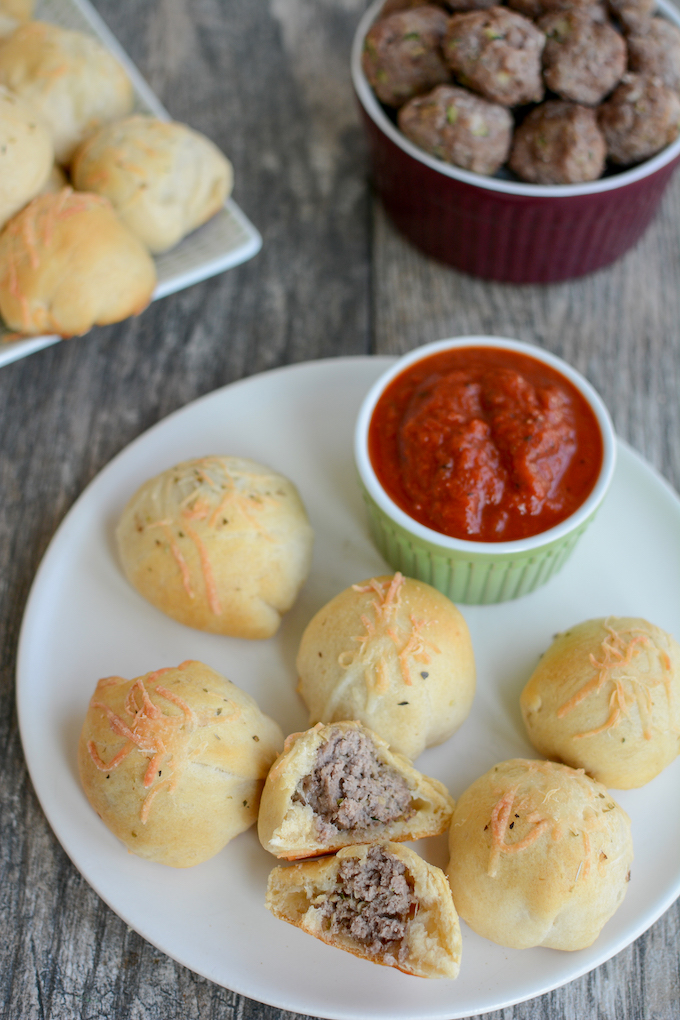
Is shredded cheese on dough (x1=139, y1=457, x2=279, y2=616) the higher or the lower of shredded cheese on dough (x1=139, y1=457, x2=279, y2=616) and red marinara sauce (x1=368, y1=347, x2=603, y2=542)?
the higher

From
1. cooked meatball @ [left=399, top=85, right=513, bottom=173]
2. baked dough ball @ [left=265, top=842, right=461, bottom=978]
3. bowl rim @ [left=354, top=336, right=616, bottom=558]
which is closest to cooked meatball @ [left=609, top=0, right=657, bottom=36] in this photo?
cooked meatball @ [left=399, top=85, right=513, bottom=173]

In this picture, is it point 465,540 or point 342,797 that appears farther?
point 465,540

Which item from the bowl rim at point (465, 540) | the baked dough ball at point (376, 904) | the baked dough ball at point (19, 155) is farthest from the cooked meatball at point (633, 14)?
the baked dough ball at point (376, 904)

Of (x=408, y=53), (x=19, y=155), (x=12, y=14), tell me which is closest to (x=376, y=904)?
(x=19, y=155)

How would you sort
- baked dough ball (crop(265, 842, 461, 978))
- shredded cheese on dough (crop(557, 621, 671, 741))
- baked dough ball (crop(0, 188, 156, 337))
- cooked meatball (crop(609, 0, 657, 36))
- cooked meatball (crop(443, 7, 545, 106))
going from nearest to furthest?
1. baked dough ball (crop(265, 842, 461, 978))
2. shredded cheese on dough (crop(557, 621, 671, 741))
3. baked dough ball (crop(0, 188, 156, 337))
4. cooked meatball (crop(443, 7, 545, 106))
5. cooked meatball (crop(609, 0, 657, 36))

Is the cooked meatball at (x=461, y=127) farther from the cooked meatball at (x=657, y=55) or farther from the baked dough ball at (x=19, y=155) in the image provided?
the baked dough ball at (x=19, y=155)

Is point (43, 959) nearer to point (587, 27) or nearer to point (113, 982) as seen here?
point (113, 982)

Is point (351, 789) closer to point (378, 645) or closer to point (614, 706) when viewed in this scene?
point (378, 645)

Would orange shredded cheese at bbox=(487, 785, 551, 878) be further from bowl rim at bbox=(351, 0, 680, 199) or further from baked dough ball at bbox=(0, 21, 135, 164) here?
baked dough ball at bbox=(0, 21, 135, 164)
